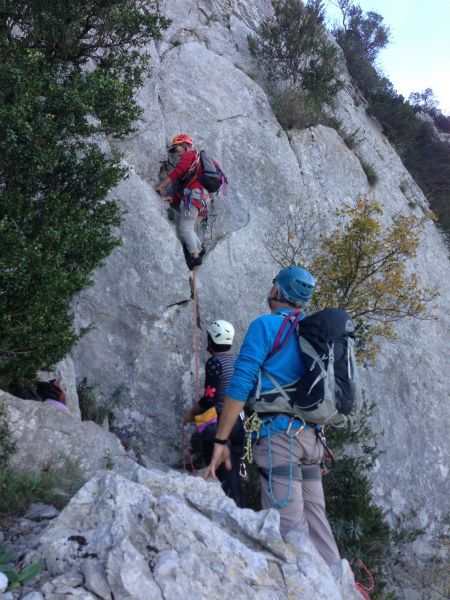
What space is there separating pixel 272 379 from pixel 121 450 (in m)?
2.36

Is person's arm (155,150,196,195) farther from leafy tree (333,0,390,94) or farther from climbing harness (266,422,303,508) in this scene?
leafy tree (333,0,390,94)

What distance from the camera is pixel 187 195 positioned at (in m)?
10.3

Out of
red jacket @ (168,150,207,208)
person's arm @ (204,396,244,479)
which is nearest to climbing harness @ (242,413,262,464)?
person's arm @ (204,396,244,479)

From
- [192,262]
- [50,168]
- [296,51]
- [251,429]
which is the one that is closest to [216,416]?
[251,429]

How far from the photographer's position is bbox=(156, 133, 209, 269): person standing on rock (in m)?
10.2

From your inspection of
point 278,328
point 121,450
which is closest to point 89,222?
point 121,450

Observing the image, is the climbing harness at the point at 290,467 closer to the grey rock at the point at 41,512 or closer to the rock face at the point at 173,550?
the rock face at the point at 173,550

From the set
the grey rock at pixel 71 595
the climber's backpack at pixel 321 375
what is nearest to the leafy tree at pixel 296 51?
the climber's backpack at pixel 321 375

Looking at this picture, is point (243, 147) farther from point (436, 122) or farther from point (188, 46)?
point (436, 122)

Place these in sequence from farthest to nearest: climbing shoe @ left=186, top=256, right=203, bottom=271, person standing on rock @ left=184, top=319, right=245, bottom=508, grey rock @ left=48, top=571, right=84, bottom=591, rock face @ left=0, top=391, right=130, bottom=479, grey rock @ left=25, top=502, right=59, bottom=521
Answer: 1. climbing shoe @ left=186, top=256, right=203, bottom=271
2. person standing on rock @ left=184, top=319, right=245, bottom=508
3. rock face @ left=0, top=391, right=130, bottom=479
4. grey rock @ left=25, top=502, right=59, bottom=521
5. grey rock @ left=48, top=571, right=84, bottom=591

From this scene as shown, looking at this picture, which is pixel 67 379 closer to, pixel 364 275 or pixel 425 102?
pixel 364 275

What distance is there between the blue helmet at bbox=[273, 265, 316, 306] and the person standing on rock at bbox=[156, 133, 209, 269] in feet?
18.2

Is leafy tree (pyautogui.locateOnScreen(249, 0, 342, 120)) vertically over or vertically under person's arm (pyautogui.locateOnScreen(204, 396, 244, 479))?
over

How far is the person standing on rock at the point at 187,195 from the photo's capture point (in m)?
10.2
